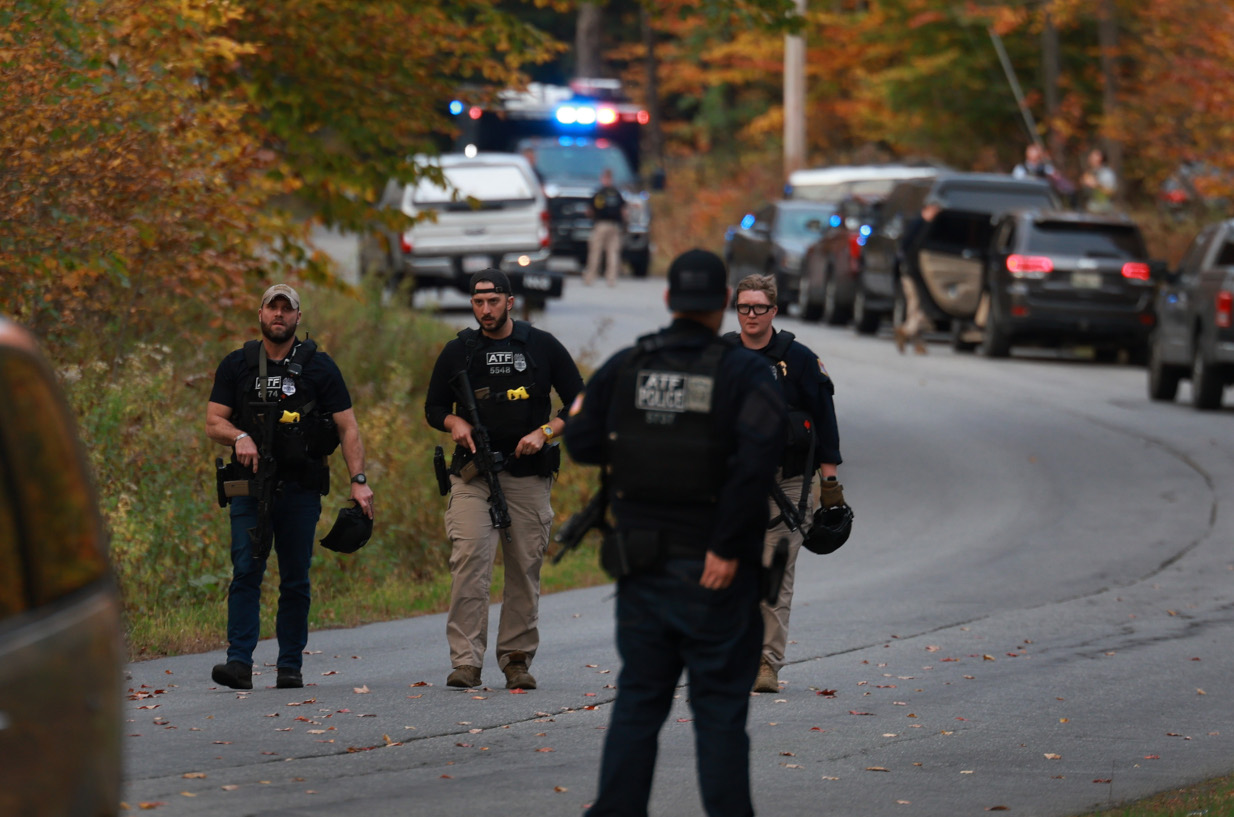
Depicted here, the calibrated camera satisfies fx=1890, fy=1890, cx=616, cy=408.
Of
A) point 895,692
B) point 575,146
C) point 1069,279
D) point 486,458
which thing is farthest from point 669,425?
point 575,146

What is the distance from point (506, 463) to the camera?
8.60 metres

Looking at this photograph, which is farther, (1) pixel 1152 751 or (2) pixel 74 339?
(2) pixel 74 339

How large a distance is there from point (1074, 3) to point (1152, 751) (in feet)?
88.8

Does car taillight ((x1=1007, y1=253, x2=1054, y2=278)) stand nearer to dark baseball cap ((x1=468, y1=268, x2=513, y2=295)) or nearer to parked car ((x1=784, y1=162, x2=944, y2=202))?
parked car ((x1=784, y1=162, x2=944, y2=202))

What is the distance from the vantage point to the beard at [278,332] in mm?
8391

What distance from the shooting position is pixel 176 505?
12.2 m

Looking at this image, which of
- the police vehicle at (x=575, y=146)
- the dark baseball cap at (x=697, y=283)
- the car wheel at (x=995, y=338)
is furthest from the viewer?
the police vehicle at (x=575, y=146)

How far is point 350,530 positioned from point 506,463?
0.79 meters

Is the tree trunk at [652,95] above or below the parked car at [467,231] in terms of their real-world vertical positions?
above

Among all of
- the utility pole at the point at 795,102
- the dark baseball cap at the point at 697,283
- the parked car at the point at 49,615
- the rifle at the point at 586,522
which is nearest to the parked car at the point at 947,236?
the utility pole at the point at 795,102

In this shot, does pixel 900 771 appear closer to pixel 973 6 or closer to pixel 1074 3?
pixel 1074 3

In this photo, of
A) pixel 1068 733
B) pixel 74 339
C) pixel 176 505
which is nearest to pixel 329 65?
pixel 74 339

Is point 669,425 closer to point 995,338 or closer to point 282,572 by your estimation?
point 282,572

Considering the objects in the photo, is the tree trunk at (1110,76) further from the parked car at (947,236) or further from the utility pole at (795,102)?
the parked car at (947,236)
